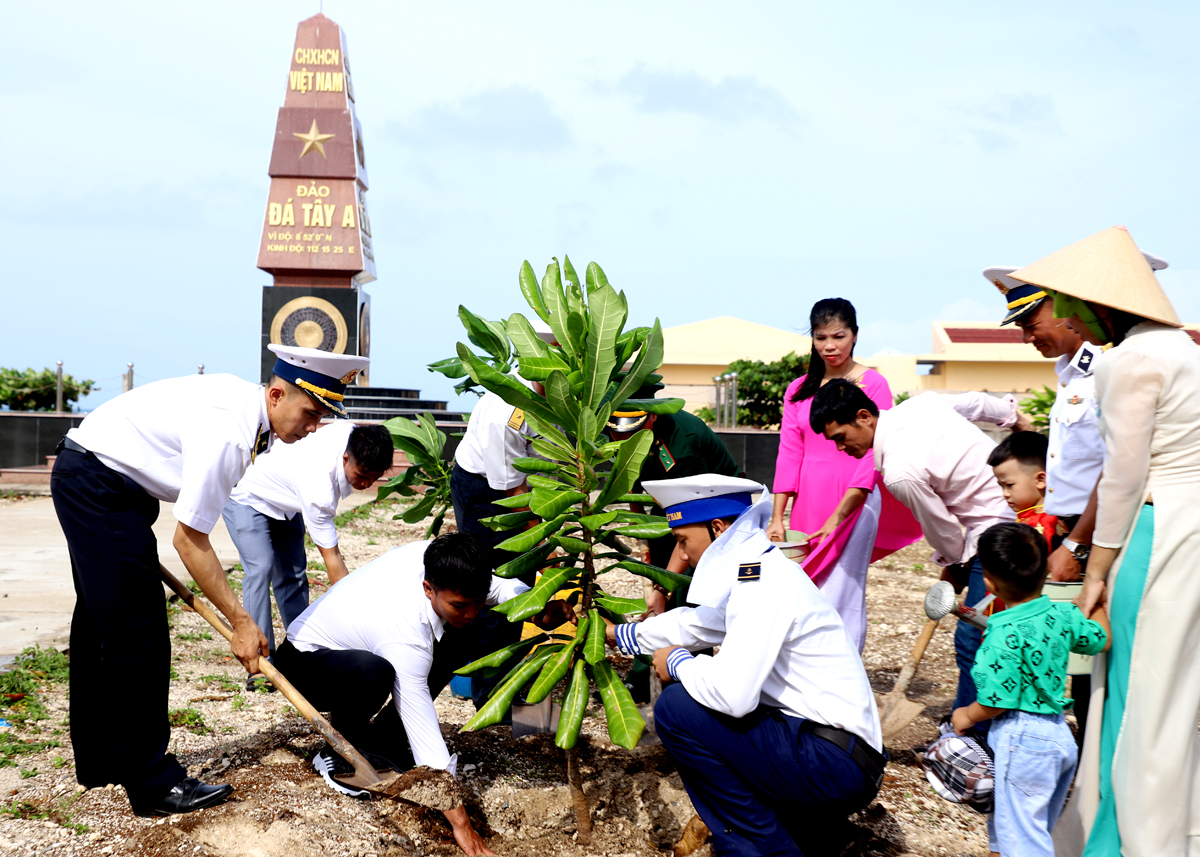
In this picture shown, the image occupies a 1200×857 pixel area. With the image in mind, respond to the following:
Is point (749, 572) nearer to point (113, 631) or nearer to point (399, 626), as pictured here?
point (399, 626)

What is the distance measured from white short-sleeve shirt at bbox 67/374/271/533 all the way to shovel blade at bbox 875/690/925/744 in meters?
2.70

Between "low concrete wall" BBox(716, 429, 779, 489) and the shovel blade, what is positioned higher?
"low concrete wall" BBox(716, 429, 779, 489)

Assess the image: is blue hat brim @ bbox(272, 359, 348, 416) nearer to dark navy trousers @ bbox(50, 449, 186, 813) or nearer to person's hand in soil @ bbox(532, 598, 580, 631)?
dark navy trousers @ bbox(50, 449, 186, 813)

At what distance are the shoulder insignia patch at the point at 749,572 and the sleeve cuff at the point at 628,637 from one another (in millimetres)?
535

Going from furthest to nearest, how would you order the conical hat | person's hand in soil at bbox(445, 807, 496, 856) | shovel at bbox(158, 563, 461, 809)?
shovel at bbox(158, 563, 461, 809) → person's hand in soil at bbox(445, 807, 496, 856) → the conical hat

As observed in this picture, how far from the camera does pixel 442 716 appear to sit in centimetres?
386

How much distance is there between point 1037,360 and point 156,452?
31.5 metres

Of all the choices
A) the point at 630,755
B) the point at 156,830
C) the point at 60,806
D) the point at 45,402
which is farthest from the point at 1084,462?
the point at 45,402

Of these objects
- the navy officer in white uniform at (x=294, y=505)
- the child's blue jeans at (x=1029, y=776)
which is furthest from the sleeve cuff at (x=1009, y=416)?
the navy officer in white uniform at (x=294, y=505)

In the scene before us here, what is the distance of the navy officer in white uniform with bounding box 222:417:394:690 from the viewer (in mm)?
3641

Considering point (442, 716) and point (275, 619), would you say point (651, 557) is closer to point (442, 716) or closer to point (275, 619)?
point (442, 716)

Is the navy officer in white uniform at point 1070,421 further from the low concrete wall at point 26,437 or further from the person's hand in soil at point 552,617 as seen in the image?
the low concrete wall at point 26,437

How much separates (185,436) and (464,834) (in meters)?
1.48

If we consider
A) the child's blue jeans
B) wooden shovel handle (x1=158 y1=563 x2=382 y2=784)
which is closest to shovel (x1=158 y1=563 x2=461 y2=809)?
wooden shovel handle (x1=158 y1=563 x2=382 y2=784)
